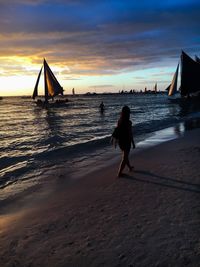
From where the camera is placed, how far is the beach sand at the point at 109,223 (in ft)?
13.1

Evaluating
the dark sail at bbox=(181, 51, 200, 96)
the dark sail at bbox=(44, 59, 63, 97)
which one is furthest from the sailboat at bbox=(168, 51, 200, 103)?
the dark sail at bbox=(44, 59, 63, 97)

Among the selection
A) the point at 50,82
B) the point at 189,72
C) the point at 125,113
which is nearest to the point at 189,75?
the point at 189,72

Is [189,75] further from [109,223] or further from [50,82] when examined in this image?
[109,223]

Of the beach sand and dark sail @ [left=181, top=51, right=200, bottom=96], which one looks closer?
the beach sand

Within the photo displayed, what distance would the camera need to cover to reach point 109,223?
4996mm

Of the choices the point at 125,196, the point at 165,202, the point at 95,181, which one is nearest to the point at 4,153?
the point at 95,181

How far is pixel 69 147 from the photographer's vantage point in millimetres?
14945

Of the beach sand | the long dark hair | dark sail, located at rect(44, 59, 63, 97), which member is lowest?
the beach sand

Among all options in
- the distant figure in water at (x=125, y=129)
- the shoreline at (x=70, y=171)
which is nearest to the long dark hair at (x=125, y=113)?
the distant figure in water at (x=125, y=129)

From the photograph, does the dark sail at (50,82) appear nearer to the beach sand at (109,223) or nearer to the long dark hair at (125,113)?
the beach sand at (109,223)

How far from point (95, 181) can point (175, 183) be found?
2.11m

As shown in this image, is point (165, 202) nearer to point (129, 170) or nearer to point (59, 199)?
point (59, 199)

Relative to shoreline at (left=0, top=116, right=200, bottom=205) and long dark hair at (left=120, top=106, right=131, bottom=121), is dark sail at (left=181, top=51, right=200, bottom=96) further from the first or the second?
long dark hair at (left=120, top=106, right=131, bottom=121)

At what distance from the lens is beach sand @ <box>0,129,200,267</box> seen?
158 inches
